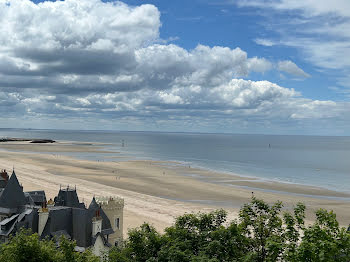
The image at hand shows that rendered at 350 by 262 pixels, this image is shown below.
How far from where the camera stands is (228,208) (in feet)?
174

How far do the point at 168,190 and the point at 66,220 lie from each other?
40779 millimetres

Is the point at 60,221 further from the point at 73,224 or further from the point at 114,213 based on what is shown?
the point at 114,213

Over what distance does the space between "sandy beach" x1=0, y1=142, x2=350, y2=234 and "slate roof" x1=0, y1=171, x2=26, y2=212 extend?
39.9ft

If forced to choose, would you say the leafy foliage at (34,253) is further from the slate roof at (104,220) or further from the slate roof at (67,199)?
the slate roof at (67,199)

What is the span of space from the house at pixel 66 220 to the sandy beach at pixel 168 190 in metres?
9.19

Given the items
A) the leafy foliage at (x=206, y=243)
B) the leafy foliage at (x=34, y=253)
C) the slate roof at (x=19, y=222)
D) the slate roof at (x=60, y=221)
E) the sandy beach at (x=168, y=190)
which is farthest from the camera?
the sandy beach at (x=168, y=190)

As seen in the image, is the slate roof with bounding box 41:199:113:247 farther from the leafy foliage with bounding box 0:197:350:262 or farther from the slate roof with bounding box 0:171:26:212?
A: the leafy foliage with bounding box 0:197:350:262

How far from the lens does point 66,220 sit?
2683 cm

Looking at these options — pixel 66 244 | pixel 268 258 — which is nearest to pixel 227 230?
pixel 268 258

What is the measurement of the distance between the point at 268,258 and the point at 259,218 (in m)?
3.04

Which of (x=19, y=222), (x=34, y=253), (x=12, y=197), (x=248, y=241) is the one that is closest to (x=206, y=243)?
(x=248, y=241)

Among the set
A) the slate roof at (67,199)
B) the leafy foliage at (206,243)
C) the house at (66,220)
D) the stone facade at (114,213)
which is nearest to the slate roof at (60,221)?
the house at (66,220)

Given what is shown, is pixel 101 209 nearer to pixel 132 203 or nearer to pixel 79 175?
pixel 132 203

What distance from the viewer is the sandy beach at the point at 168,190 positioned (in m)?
50.0
